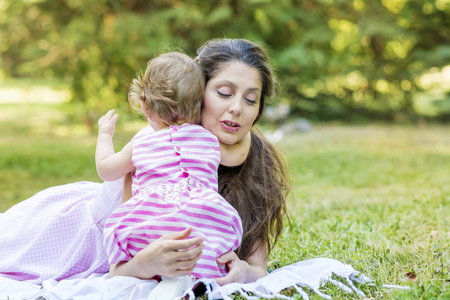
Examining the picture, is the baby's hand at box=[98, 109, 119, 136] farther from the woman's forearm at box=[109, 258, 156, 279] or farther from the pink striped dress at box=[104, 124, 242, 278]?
the woman's forearm at box=[109, 258, 156, 279]

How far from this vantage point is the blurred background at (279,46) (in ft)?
35.9

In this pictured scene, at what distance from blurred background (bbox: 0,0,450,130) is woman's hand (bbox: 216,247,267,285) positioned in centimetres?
728

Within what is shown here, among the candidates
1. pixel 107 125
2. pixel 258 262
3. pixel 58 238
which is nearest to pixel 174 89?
pixel 107 125

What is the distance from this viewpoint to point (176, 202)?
241 cm

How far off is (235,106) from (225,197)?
0.56 metres

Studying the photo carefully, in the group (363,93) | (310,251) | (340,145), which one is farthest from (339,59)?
(310,251)

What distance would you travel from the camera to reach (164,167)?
8.22ft

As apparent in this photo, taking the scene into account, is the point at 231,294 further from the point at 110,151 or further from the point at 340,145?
the point at 340,145

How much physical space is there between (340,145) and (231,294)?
712 centimetres

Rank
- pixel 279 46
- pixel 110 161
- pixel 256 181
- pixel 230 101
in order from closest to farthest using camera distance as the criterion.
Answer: pixel 110 161, pixel 230 101, pixel 256 181, pixel 279 46

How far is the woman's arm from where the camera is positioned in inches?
100.0

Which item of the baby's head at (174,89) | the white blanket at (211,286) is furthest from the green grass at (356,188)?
the baby's head at (174,89)

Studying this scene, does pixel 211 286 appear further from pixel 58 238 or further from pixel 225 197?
pixel 58 238

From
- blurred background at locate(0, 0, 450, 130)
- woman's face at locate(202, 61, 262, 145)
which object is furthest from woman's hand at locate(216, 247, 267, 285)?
blurred background at locate(0, 0, 450, 130)
